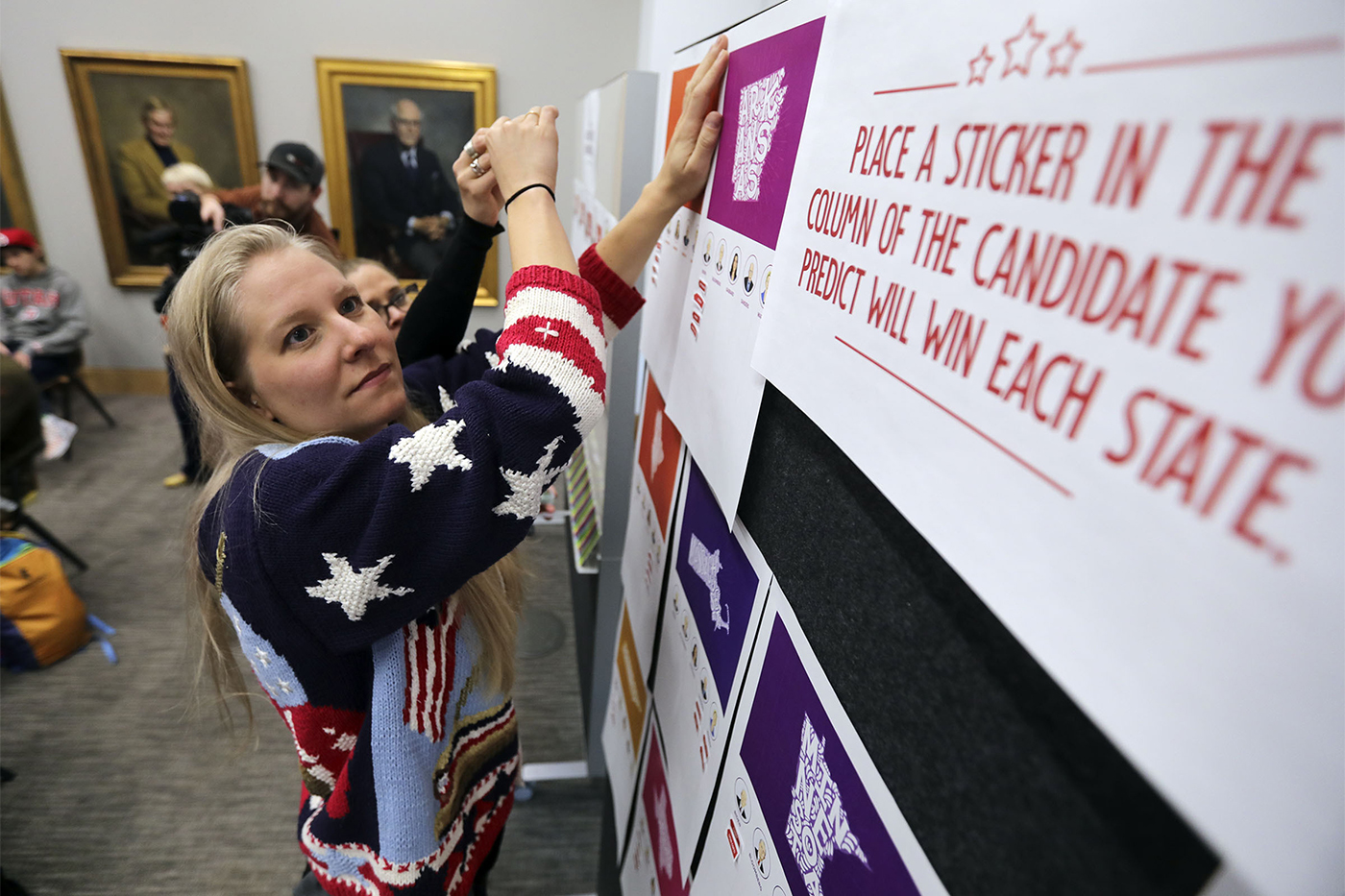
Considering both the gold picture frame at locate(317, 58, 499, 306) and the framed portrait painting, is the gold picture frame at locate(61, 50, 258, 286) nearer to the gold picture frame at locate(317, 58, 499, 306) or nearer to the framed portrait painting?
the framed portrait painting

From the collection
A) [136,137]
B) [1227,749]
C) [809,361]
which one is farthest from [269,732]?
[136,137]

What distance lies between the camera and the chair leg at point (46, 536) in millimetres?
2467

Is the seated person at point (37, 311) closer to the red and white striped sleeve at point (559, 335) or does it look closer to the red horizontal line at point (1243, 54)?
the red and white striped sleeve at point (559, 335)

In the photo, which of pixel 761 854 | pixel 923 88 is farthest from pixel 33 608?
pixel 923 88

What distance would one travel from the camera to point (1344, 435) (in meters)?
0.16

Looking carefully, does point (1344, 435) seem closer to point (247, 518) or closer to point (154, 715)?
point (247, 518)

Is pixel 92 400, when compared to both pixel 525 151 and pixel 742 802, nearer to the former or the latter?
pixel 525 151

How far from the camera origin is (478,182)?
35.6 inches

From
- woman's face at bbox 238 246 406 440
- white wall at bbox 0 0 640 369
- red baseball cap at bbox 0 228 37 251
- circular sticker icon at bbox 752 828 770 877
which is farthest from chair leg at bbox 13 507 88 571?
circular sticker icon at bbox 752 828 770 877

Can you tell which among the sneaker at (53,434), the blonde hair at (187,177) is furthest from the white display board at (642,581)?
the blonde hair at (187,177)

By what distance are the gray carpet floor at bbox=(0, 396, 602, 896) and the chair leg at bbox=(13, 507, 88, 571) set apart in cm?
7

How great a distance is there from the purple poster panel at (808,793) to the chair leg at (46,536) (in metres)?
3.16

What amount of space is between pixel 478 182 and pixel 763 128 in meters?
0.49

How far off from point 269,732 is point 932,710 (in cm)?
232
